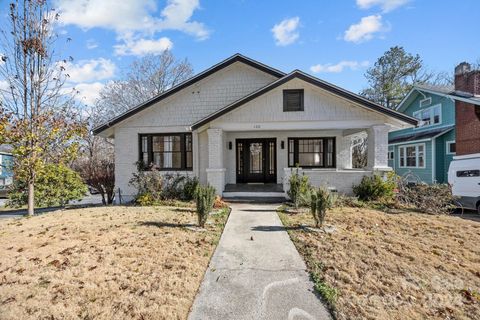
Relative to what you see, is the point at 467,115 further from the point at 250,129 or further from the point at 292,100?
the point at 250,129

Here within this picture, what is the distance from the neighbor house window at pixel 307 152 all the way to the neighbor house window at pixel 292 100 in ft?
8.77

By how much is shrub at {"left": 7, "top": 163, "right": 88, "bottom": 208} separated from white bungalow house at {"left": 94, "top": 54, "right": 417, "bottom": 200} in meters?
2.06

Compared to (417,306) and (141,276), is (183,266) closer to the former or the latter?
(141,276)

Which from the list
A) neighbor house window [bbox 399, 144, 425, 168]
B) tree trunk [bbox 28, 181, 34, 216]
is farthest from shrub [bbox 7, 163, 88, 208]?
neighbor house window [bbox 399, 144, 425, 168]

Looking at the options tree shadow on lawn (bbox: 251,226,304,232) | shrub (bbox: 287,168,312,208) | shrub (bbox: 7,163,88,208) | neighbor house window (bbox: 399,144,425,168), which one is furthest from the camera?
neighbor house window (bbox: 399,144,425,168)

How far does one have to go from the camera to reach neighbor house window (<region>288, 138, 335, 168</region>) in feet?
41.6

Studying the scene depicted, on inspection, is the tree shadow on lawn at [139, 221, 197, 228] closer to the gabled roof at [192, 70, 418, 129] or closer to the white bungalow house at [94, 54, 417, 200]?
the white bungalow house at [94, 54, 417, 200]

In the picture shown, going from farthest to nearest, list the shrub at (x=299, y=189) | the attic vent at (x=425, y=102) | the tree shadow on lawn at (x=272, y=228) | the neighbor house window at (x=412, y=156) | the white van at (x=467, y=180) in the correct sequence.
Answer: the attic vent at (x=425, y=102), the neighbor house window at (x=412, y=156), the white van at (x=467, y=180), the shrub at (x=299, y=189), the tree shadow on lawn at (x=272, y=228)

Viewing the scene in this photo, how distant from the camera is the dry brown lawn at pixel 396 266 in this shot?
3.01m

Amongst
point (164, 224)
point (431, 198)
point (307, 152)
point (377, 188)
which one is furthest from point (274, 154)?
point (164, 224)

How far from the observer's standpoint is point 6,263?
4289 millimetres

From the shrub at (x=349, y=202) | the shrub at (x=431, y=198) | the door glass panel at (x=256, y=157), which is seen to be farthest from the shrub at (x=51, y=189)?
the shrub at (x=431, y=198)

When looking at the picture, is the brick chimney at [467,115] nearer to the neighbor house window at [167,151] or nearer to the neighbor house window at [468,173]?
the neighbor house window at [468,173]

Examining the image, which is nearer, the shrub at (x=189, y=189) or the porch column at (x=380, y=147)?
the porch column at (x=380, y=147)
